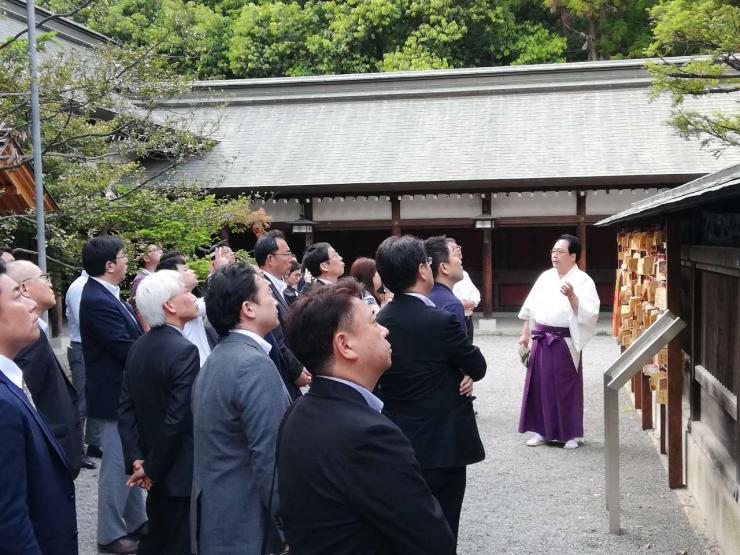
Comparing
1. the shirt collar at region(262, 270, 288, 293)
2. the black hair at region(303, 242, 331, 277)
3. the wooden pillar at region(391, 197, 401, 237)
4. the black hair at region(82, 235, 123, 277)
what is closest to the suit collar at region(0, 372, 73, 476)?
the shirt collar at region(262, 270, 288, 293)

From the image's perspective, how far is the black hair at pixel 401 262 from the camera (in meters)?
3.47

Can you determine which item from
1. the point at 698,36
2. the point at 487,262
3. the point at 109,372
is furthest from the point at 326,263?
the point at 487,262

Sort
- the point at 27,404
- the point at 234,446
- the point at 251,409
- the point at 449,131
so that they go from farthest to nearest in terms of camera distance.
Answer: the point at 449,131 → the point at 234,446 → the point at 251,409 → the point at 27,404

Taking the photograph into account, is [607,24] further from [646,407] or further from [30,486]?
[30,486]

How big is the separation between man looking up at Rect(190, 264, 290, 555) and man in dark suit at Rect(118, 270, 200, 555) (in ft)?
1.43

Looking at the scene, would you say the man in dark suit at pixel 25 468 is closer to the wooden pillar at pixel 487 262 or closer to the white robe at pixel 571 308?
the white robe at pixel 571 308

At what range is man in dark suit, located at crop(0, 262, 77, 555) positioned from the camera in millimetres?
2123

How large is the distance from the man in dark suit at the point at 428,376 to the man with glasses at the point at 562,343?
329 cm

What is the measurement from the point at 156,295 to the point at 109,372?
64.4 inches

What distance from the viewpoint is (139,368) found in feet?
11.5

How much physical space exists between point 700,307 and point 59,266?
21.4 ft

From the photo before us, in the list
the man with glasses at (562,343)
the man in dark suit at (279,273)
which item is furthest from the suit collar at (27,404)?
the man with glasses at (562,343)

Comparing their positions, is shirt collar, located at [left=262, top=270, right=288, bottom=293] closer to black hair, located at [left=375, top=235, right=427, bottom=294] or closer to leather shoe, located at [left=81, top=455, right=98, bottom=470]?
black hair, located at [left=375, top=235, right=427, bottom=294]

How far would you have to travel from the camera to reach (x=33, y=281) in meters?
3.73
